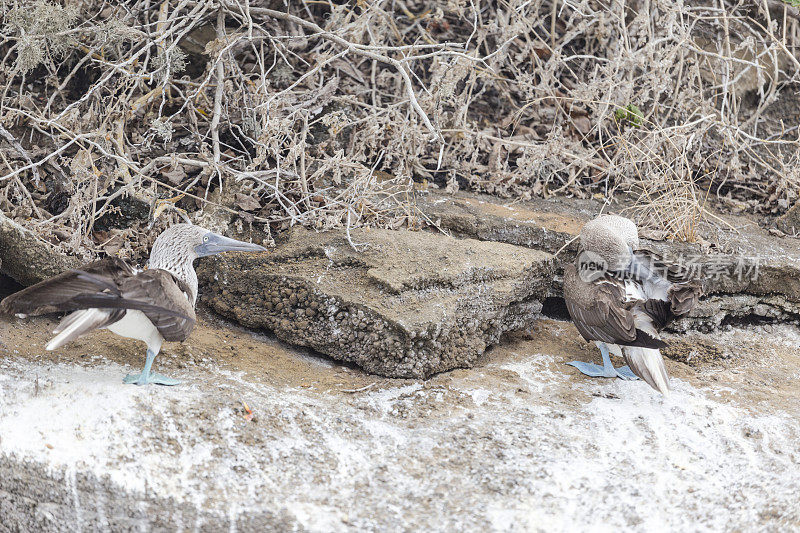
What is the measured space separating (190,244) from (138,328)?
538 millimetres

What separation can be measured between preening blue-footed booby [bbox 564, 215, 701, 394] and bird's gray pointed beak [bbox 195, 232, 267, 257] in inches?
64.5

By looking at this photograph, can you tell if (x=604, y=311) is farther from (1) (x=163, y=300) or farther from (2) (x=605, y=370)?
(1) (x=163, y=300)

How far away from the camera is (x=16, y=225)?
407 cm

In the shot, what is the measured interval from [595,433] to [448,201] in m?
2.16

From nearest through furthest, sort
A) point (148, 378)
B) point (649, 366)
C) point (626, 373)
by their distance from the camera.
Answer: point (148, 378)
point (649, 366)
point (626, 373)

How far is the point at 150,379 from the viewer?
3521 millimetres

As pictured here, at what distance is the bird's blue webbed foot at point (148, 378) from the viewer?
3502 millimetres

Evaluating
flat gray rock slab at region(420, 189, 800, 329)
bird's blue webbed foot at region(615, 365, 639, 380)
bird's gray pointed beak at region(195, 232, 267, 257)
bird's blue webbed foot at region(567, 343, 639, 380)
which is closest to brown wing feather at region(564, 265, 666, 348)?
bird's blue webbed foot at region(567, 343, 639, 380)

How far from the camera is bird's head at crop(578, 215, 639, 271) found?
4.13 m

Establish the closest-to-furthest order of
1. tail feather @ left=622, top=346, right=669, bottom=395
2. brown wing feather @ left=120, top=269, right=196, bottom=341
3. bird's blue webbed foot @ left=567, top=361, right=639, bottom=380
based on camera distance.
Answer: brown wing feather @ left=120, top=269, right=196, bottom=341 < tail feather @ left=622, top=346, right=669, bottom=395 < bird's blue webbed foot @ left=567, top=361, right=639, bottom=380

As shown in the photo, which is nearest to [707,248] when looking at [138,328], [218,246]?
[218,246]

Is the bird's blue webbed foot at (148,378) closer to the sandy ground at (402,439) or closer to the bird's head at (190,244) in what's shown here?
the sandy ground at (402,439)

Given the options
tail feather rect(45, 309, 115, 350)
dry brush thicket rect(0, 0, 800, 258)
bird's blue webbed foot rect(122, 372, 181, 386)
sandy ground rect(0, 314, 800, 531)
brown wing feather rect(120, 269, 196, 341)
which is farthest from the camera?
dry brush thicket rect(0, 0, 800, 258)

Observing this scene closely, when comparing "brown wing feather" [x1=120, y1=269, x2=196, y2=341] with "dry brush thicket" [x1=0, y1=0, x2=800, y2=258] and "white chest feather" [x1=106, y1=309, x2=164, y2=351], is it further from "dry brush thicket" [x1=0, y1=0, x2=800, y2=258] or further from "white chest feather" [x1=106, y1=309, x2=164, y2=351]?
"dry brush thicket" [x1=0, y1=0, x2=800, y2=258]
